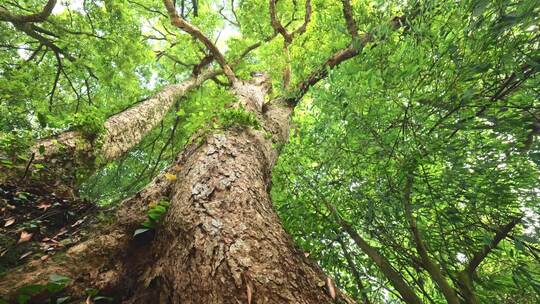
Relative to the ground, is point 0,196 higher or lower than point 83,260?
higher

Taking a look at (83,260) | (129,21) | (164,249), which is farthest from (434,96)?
(129,21)

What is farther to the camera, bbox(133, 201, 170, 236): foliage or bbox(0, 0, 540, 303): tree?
bbox(133, 201, 170, 236): foliage

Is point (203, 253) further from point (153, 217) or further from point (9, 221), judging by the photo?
point (9, 221)

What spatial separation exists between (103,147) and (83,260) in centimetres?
194

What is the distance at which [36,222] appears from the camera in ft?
6.03

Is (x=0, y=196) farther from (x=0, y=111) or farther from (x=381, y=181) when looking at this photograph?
(x=0, y=111)

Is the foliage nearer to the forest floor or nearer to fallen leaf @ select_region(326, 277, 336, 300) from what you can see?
the forest floor

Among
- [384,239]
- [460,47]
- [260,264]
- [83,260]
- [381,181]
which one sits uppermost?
[460,47]

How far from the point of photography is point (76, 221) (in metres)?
1.99

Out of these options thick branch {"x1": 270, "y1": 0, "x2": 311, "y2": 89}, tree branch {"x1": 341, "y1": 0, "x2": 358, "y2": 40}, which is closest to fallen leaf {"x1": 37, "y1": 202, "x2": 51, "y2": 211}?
tree branch {"x1": 341, "y1": 0, "x2": 358, "y2": 40}

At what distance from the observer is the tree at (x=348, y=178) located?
1365mm

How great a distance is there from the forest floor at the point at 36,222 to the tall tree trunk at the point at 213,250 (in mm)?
206

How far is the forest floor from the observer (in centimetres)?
153

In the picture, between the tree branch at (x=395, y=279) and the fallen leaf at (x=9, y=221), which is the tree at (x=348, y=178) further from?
the fallen leaf at (x=9, y=221)
